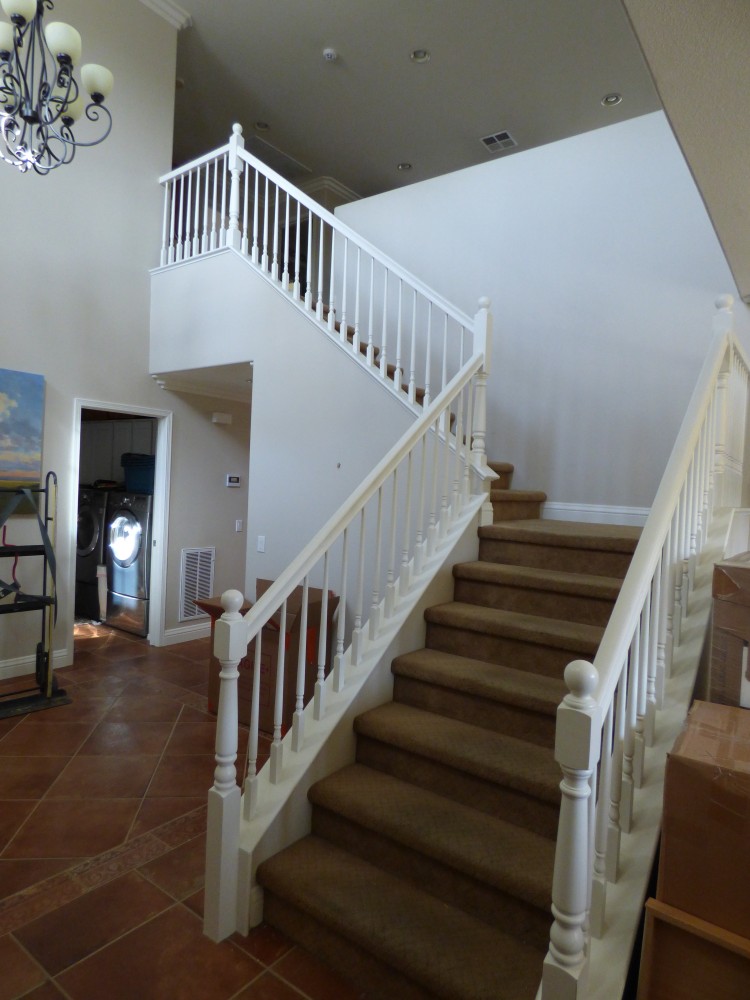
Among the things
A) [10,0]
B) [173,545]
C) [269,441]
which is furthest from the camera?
[173,545]

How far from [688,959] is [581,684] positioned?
2.05 ft

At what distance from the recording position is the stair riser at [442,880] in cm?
162

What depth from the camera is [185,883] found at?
6.80ft

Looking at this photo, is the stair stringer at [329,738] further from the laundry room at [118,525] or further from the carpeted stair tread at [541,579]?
the laundry room at [118,525]

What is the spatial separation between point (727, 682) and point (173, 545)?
4.47m

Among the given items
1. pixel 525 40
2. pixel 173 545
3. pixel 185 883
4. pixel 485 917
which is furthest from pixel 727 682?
pixel 525 40

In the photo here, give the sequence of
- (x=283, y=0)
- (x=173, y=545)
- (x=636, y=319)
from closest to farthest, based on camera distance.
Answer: (x=636, y=319)
(x=283, y=0)
(x=173, y=545)

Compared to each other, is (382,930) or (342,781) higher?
(342,781)

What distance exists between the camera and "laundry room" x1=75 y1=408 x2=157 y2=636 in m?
5.17

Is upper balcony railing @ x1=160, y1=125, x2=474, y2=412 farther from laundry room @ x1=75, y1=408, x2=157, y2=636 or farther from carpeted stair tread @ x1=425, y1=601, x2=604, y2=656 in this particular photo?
laundry room @ x1=75, y1=408, x2=157, y2=636

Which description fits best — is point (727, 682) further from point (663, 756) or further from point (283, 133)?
point (283, 133)

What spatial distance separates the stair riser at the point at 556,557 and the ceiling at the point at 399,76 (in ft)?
13.1

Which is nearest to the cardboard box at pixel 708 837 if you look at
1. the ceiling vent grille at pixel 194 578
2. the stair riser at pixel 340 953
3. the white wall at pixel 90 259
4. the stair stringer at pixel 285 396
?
the stair riser at pixel 340 953

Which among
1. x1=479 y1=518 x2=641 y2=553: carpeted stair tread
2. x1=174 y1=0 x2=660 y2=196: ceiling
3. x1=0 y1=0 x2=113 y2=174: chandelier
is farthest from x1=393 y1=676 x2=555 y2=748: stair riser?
x1=174 y1=0 x2=660 y2=196: ceiling
